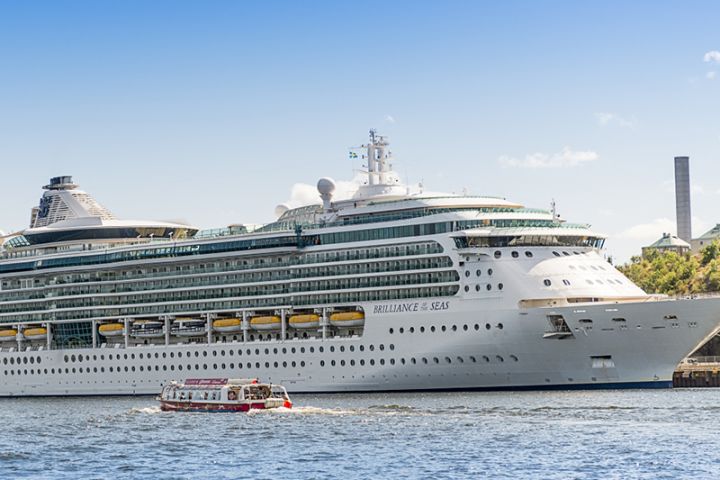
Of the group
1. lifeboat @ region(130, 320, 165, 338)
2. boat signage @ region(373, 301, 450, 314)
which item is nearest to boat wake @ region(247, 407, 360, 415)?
boat signage @ region(373, 301, 450, 314)

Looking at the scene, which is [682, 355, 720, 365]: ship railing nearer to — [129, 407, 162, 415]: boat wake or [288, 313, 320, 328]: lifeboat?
[288, 313, 320, 328]: lifeboat

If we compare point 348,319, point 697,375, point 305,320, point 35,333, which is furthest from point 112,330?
point 697,375

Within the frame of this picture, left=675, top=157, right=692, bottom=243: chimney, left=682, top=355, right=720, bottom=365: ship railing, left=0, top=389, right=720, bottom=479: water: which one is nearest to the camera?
left=0, top=389, right=720, bottom=479: water

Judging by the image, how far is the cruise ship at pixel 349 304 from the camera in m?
72.6

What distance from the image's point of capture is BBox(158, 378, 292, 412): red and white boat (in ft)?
229

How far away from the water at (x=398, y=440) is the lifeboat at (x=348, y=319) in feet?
24.6

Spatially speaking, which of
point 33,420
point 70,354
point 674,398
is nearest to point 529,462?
point 674,398

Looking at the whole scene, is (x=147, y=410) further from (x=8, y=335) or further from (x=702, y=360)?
(x=702, y=360)

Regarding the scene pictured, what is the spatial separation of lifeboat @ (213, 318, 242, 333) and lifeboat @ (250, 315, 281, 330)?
50.1 inches

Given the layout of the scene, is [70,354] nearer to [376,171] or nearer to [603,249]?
[376,171]

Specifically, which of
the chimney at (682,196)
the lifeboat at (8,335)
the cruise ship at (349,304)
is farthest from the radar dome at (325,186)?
the chimney at (682,196)

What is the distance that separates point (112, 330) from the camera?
9100 cm

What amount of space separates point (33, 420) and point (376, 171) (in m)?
27.8

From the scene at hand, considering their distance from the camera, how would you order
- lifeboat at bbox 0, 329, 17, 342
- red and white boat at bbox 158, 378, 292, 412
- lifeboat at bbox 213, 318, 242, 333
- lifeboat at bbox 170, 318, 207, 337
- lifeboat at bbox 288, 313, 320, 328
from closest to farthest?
red and white boat at bbox 158, 378, 292, 412, lifeboat at bbox 288, 313, 320, 328, lifeboat at bbox 213, 318, 242, 333, lifeboat at bbox 170, 318, 207, 337, lifeboat at bbox 0, 329, 17, 342
